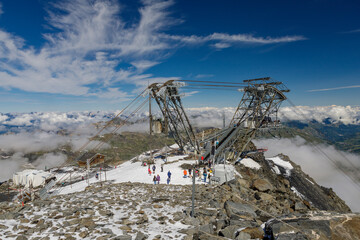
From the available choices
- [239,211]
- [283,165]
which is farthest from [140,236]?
[283,165]

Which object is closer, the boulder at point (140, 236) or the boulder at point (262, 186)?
the boulder at point (140, 236)

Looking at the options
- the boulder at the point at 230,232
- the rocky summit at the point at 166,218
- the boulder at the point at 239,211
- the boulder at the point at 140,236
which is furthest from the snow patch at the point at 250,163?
the boulder at the point at 140,236

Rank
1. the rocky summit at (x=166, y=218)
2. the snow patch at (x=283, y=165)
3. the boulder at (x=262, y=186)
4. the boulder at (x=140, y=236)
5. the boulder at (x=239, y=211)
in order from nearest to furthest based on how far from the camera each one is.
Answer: the rocky summit at (x=166, y=218) → the boulder at (x=140, y=236) → the boulder at (x=239, y=211) → the boulder at (x=262, y=186) → the snow patch at (x=283, y=165)

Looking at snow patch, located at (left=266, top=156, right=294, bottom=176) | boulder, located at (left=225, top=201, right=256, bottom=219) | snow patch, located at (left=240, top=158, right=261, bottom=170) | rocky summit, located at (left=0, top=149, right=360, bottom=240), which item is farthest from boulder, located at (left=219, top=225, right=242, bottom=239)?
snow patch, located at (left=266, top=156, right=294, bottom=176)

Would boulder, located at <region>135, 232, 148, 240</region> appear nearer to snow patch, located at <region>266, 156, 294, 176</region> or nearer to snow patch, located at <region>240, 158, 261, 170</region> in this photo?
snow patch, located at <region>240, 158, 261, 170</region>

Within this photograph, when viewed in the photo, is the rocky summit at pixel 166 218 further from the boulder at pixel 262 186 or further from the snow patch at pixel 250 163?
the snow patch at pixel 250 163

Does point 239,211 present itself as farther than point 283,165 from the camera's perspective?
No

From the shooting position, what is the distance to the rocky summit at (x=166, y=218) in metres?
9.90

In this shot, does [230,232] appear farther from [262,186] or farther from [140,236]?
[262,186]

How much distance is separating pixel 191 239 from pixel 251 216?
18.9ft

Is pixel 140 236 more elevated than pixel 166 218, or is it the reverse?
pixel 140 236

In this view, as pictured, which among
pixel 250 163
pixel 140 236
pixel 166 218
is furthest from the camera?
pixel 250 163

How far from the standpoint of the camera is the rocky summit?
32.5 feet

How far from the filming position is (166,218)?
572 inches
